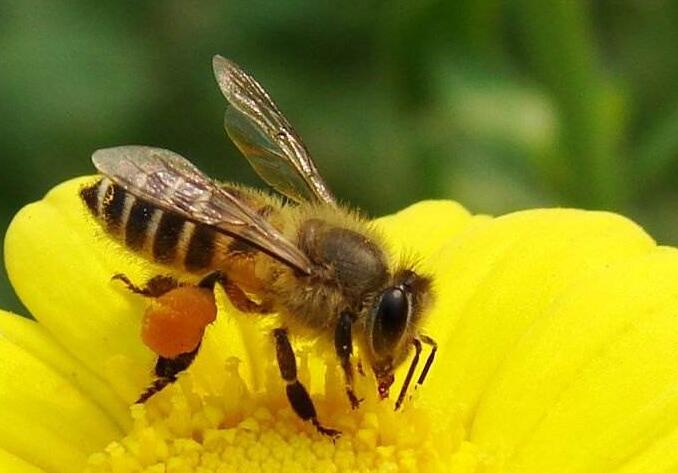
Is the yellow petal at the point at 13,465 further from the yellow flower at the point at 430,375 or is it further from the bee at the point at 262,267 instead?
the bee at the point at 262,267

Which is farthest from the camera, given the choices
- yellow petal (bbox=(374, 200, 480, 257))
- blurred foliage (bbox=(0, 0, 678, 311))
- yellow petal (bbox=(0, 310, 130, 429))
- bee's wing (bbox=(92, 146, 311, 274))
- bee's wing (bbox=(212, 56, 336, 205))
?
blurred foliage (bbox=(0, 0, 678, 311))

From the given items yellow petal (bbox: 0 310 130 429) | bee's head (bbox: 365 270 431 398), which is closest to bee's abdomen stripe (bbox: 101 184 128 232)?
yellow petal (bbox: 0 310 130 429)

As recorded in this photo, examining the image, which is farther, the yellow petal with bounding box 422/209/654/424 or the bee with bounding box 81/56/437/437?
the yellow petal with bounding box 422/209/654/424

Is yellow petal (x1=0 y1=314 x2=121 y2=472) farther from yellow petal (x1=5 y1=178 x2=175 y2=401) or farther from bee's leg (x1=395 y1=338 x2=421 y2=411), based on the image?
bee's leg (x1=395 y1=338 x2=421 y2=411)

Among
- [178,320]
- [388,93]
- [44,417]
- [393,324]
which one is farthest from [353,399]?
[388,93]

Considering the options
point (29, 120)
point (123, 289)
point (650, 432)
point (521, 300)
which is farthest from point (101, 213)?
point (29, 120)

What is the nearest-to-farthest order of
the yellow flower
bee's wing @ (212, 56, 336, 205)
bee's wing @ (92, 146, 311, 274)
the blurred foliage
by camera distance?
1. bee's wing @ (92, 146, 311, 274)
2. the yellow flower
3. bee's wing @ (212, 56, 336, 205)
4. the blurred foliage
